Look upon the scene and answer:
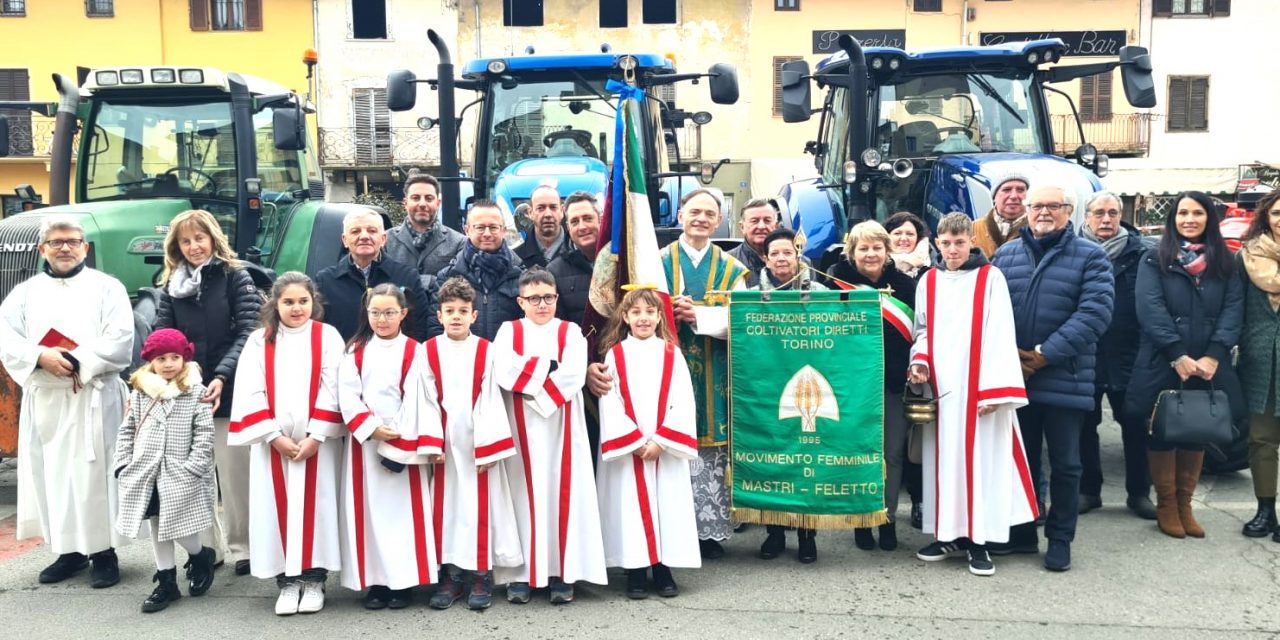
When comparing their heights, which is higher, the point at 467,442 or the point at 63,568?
the point at 467,442

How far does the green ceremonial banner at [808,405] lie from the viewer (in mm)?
5301

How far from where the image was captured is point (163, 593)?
4.89 meters

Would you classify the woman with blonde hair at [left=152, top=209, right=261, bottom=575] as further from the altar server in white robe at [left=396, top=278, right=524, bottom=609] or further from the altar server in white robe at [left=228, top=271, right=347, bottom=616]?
the altar server in white robe at [left=396, top=278, right=524, bottom=609]

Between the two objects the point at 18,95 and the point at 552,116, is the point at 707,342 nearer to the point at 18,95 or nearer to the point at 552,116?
the point at 552,116

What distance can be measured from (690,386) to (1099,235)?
2876 mm

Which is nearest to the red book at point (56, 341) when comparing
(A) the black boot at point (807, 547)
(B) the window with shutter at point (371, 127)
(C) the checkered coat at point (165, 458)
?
(C) the checkered coat at point (165, 458)

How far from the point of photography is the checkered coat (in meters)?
4.84

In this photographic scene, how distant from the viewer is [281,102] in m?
8.25

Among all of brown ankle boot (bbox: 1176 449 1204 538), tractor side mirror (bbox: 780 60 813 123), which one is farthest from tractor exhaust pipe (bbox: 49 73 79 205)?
brown ankle boot (bbox: 1176 449 1204 538)

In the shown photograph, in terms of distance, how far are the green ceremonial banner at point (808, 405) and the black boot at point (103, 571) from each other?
3.00 metres

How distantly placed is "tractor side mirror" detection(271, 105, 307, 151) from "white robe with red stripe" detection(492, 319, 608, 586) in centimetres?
367

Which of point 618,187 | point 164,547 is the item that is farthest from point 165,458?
point 618,187

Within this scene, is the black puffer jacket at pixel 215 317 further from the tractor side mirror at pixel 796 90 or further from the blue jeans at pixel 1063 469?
the tractor side mirror at pixel 796 90

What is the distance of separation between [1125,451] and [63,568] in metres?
5.70
